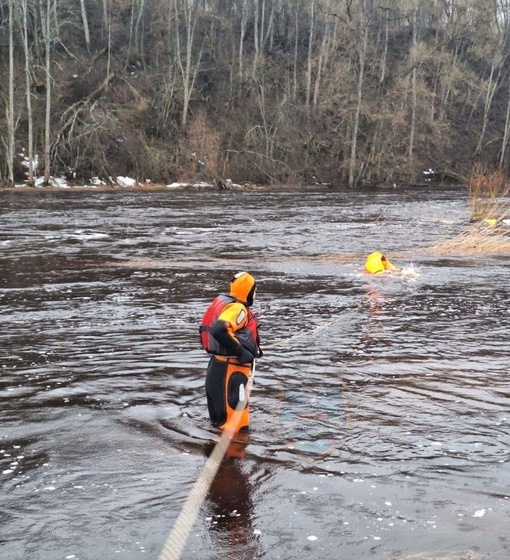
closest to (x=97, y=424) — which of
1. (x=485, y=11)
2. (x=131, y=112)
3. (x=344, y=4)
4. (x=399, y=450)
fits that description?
(x=399, y=450)

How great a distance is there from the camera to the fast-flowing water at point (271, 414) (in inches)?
185

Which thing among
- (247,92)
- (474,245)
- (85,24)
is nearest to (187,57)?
(247,92)

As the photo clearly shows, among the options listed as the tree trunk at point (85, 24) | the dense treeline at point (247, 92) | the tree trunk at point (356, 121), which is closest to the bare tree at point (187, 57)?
the dense treeline at point (247, 92)

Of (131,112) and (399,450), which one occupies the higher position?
(131,112)

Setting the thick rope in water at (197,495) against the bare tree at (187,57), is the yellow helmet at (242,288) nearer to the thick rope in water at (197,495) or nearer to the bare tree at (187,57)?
the thick rope in water at (197,495)

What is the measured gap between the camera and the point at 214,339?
614 cm

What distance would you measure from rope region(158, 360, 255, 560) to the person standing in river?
42mm

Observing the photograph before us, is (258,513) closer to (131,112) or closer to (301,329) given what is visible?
(301,329)

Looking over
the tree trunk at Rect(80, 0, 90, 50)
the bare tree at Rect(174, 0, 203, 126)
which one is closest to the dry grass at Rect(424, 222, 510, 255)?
the bare tree at Rect(174, 0, 203, 126)

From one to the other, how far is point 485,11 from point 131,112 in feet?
92.1

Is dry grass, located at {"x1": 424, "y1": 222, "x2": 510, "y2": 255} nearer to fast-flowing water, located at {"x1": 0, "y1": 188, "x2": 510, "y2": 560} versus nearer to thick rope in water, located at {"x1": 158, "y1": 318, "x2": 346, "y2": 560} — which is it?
fast-flowing water, located at {"x1": 0, "y1": 188, "x2": 510, "y2": 560}

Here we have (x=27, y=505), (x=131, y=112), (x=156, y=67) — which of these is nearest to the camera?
(x=27, y=505)

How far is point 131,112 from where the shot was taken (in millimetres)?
42844

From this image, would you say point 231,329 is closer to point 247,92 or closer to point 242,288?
point 242,288
